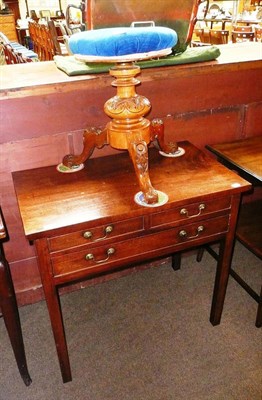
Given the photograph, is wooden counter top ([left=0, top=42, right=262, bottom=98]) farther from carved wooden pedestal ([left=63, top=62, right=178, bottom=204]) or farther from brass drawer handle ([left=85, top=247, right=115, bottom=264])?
brass drawer handle ([left=85, top=247, right=115, bottom=264])

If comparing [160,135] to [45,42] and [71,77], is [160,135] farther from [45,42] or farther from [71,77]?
[45,42]

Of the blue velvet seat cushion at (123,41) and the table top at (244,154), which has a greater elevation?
the blue velvet seat cushion at (123,41)

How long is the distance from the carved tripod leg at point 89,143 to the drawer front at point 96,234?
31cm

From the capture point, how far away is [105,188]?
41.9 inches

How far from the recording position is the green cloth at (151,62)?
117 centimetres

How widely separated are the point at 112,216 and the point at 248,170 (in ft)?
1.81

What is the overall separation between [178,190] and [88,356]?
29.7 inches

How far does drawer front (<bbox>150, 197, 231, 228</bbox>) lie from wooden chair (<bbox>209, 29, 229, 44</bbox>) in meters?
3.45

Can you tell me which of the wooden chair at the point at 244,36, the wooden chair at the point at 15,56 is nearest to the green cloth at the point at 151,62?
the wooden chair at the point at 15,56

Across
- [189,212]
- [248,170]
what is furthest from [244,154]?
[189,212]

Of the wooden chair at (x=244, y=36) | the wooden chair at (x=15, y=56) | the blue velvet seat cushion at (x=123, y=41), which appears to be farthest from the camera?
the wooden chair at (x=244, y=36)

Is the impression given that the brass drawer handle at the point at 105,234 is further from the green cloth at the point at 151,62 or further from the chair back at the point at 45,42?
the chair back at the point at 45,42

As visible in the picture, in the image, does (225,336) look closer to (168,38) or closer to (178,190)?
(178,190)

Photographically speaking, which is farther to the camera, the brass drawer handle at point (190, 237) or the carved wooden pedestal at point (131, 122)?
the brass drawer handle at point (190, 237)
